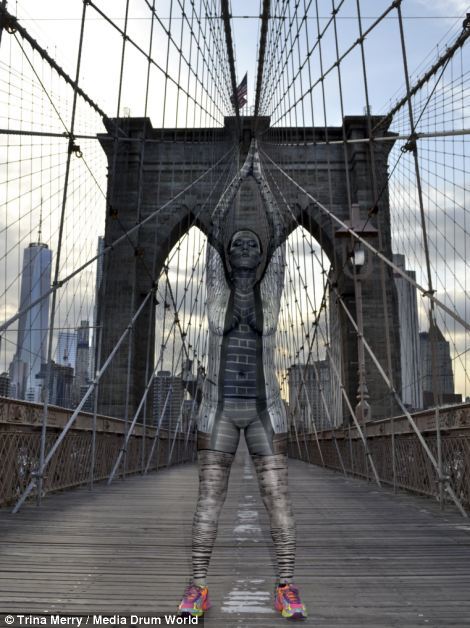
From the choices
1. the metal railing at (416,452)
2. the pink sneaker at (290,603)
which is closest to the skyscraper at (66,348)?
the metal railing at (416,452)

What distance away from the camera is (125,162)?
2391 centimetres

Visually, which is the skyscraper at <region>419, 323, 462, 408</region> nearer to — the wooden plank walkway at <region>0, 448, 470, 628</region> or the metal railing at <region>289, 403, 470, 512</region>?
the metal railing at <region>289, 403, 470, 512</region>

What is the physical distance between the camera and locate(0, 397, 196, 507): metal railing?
5.66m

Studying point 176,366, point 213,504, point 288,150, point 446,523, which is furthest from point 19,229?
point 288,150

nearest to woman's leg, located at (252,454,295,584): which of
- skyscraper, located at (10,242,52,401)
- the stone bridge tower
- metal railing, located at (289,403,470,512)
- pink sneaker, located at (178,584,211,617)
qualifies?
pink sneaker, located at (178,584,211,617)

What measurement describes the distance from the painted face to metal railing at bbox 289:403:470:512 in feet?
12.0

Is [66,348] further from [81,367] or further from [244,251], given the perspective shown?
[244,251]

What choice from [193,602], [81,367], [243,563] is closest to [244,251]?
[193,602]

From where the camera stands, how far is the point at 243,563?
3416mm

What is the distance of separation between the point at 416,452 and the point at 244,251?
5.45 metres

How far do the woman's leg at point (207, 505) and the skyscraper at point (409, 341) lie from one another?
53.9 feet

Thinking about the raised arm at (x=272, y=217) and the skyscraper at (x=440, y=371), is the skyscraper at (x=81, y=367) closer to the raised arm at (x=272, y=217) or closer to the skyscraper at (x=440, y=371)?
the skyscraper at (x=440, y=371)

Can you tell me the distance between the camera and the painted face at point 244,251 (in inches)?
109

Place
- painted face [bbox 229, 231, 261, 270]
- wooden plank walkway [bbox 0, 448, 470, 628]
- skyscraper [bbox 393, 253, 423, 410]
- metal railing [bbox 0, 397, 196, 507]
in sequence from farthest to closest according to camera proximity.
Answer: skyscraper [bbox 393, 253, 423, 410]
metal railing [bbox 0, 397, 196, 507]
painted face [bbox 229, 231, 261, 270]
wooden plank walkway [bbox 0, 448, 470, 628]
